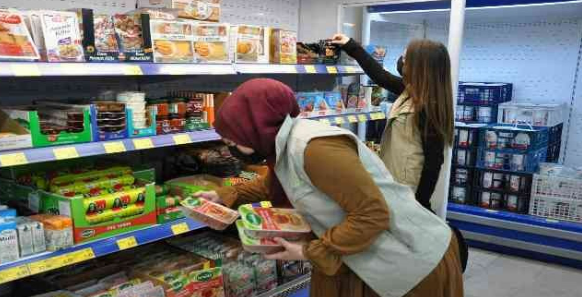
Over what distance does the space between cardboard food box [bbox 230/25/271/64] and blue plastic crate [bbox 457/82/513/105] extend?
115 inches

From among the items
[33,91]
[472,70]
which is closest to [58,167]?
[33,91]

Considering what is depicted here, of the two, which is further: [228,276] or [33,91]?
[228,276]

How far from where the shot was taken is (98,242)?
2109 mm

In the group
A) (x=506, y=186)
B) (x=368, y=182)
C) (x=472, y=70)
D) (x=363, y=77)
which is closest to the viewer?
(x=368, y=182)

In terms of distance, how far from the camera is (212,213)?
189 cm

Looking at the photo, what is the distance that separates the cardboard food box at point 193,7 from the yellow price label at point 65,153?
2.93 ft

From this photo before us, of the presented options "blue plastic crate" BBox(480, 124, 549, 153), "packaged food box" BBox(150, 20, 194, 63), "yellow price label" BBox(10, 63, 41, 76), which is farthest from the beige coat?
"blue plastic crate" BBox(480, 124, 549, 153)

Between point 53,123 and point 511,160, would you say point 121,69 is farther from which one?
point 511,160

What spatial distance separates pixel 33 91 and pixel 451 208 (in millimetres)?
3694

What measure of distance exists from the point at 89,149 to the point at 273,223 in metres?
0.87

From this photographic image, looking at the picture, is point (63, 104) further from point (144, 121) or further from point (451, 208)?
point (451, 208)

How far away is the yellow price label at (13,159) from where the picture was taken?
178cm

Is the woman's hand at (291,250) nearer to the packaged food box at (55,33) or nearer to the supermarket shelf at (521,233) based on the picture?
the packaged food box at (55,33)

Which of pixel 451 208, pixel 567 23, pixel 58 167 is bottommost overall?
pixel 451 208
